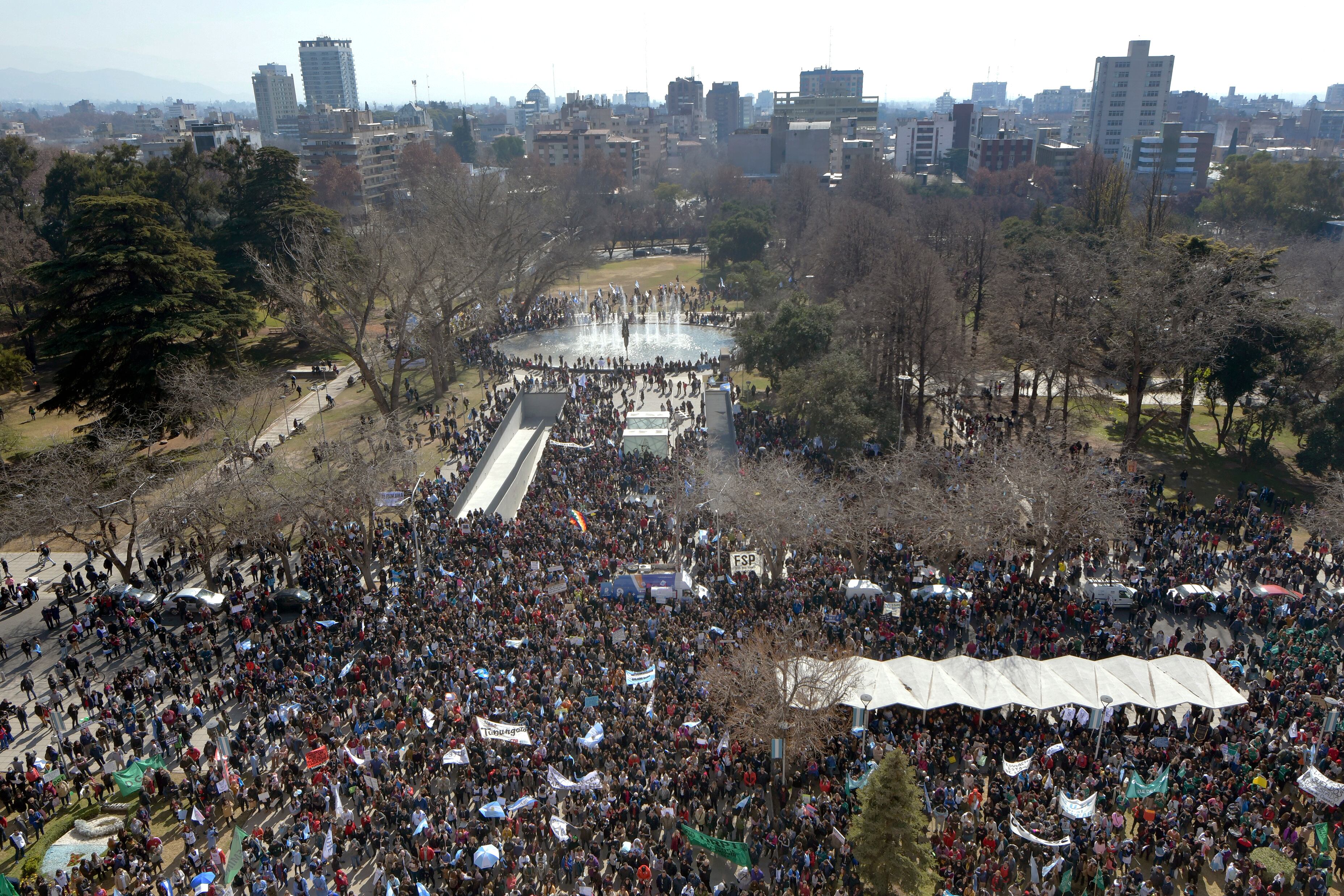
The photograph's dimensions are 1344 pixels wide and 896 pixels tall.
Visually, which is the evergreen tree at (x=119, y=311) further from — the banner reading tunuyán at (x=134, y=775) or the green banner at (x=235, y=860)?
the green banner at (x=235, y=860)

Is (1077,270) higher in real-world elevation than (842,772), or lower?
higher

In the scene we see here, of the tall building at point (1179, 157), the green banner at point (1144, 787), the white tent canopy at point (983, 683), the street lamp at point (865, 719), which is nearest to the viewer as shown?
the green banner at point (1144, 787)

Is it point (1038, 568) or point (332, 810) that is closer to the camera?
point (332, 810)

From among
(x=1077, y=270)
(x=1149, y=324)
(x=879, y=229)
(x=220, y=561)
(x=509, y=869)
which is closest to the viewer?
(x=509, y=869)

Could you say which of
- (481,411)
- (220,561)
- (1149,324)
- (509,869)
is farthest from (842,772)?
(481,411)

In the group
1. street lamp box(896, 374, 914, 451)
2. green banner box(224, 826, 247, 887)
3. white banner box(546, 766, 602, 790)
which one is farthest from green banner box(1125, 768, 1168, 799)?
street lamp box(896, 374, 914, 451)

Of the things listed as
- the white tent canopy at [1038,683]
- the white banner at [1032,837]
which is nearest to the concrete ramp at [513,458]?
the white tent canopy at [1038,683]

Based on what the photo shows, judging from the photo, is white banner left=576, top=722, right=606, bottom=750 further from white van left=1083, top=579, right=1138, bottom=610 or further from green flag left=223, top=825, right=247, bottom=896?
white van left=1083, top=579, right=1138, bottom=610

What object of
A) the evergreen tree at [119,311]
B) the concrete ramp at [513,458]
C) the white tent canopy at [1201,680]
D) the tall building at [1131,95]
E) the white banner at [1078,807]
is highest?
the tall building at [1131,95]

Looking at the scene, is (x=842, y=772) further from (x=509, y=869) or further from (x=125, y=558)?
(x=125, y=558)
